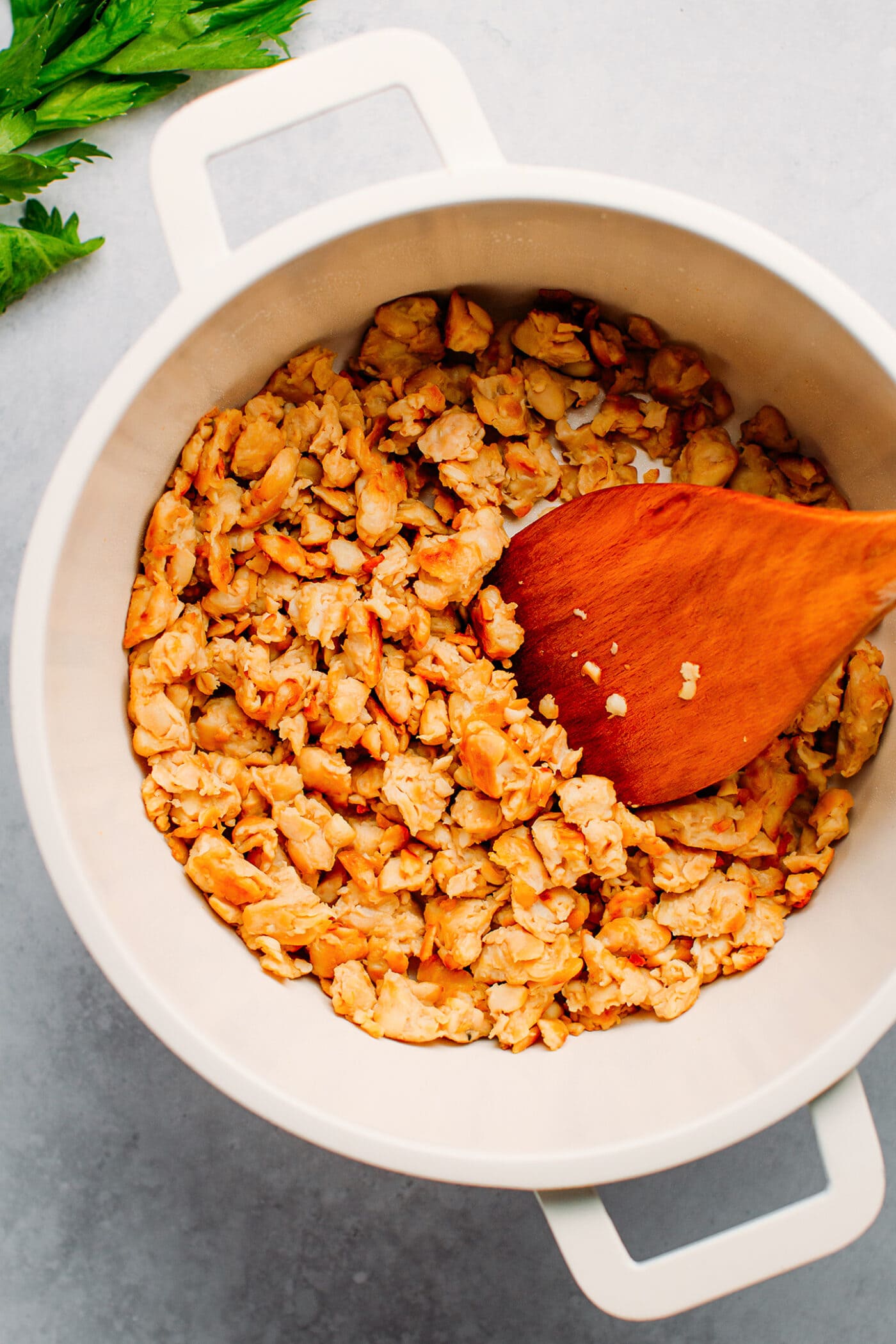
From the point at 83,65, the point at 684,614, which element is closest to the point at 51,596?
the point at 684,614

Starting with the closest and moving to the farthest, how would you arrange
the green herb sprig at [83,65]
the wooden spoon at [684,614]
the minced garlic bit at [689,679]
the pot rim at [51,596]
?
the pot rim at [51,596], the wooden spoon at [684,614], the minced garlic bit at [689,679], the green herb sprig at [83,65]

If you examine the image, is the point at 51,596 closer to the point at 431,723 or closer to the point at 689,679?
the point at 431,723

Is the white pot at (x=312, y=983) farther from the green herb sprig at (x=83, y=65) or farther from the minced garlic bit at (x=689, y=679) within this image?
the green herb sprig at (x=83, y=65)

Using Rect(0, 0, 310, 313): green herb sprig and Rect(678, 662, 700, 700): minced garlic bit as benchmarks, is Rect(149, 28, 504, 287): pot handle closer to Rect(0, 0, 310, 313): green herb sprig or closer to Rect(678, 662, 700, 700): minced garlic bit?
Rect(0, 0, 310, 313): green herb sprig

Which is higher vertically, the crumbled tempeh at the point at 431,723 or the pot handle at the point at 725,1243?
the crumbled tempeh at the point at 431,723

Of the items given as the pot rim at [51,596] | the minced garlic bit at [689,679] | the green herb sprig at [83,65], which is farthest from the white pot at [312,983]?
the green herb sprig at [83,65]

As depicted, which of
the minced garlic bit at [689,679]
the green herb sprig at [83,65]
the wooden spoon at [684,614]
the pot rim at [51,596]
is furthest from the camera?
the green herb sprig at [83,65]
